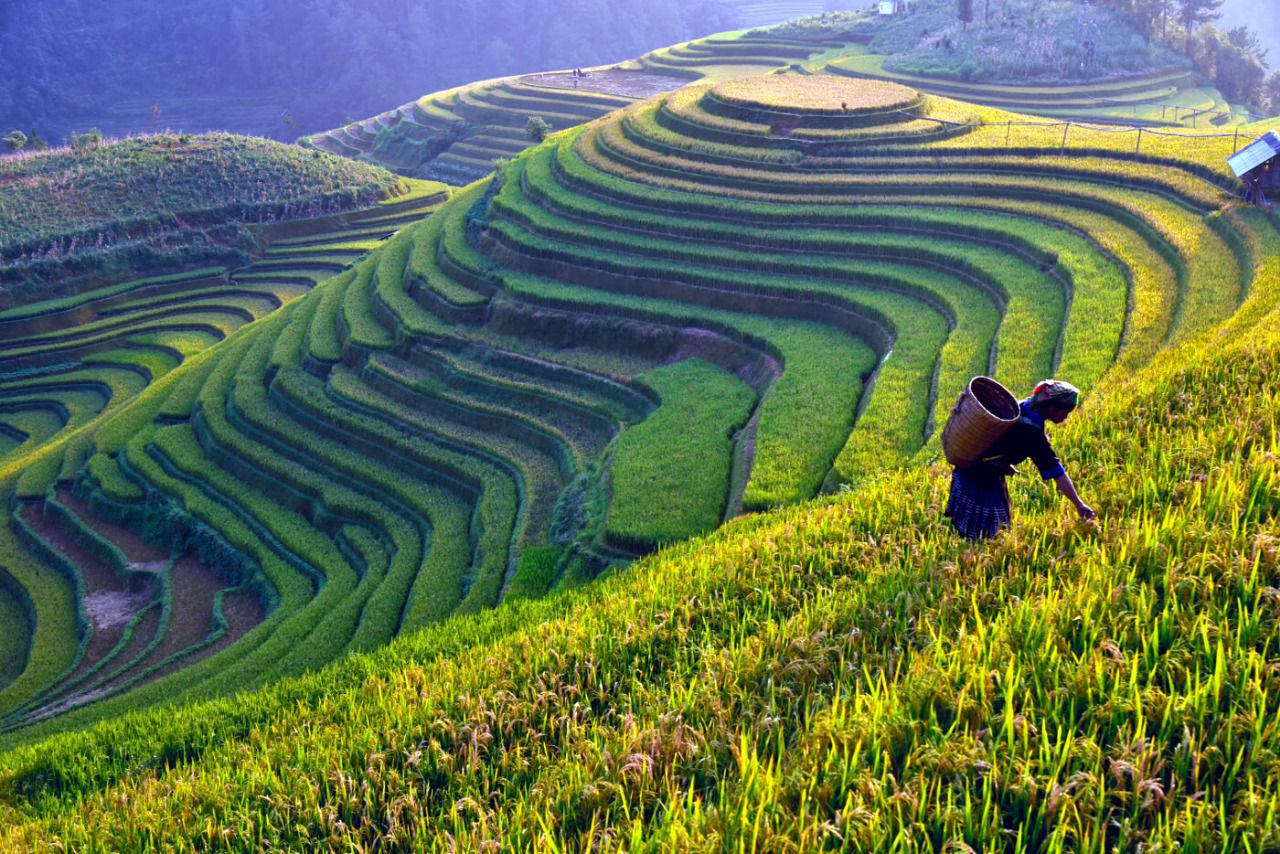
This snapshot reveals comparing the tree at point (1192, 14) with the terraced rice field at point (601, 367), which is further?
the tree at point (1192, 14)

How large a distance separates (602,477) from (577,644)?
10428 mm

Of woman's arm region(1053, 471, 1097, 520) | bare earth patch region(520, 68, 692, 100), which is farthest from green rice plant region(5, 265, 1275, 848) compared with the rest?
bare earth patch region(520, 68, 692, 100)

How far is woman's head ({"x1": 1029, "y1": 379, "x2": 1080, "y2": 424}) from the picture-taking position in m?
6.34

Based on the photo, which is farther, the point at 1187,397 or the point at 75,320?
the point at 75,320

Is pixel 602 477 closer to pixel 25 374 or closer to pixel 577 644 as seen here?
pixel 577 644

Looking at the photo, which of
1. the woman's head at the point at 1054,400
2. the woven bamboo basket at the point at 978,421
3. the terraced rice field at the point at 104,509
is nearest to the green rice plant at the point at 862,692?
the woven bamboo basket at the point at 978,421

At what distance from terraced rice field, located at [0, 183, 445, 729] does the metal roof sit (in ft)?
70.8

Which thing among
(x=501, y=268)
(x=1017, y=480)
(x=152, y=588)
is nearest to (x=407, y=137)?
(x=501, y=268)

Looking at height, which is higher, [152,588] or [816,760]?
[816,760]

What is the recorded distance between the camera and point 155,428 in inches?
1046

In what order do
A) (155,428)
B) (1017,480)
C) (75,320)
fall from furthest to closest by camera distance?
(75,320), (155,428), (1017,480)

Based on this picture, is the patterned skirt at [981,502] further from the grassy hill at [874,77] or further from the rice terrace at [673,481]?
the grassy hill at [874,77]

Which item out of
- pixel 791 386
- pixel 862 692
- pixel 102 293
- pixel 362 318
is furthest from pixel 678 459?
pixel 102 293

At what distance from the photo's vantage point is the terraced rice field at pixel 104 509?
61.8ft
